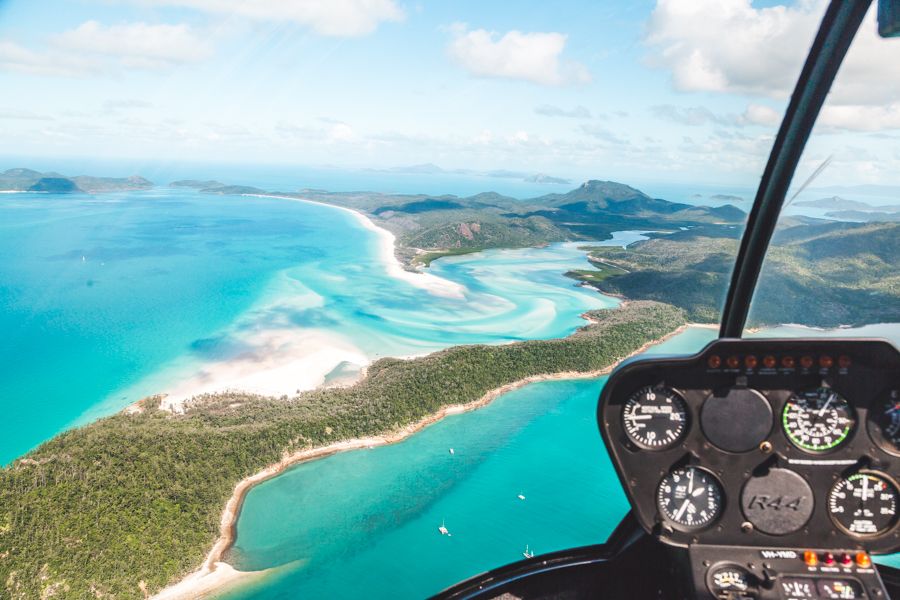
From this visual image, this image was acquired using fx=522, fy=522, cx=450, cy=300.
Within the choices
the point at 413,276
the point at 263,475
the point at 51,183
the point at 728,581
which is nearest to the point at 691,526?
the point at 728,581

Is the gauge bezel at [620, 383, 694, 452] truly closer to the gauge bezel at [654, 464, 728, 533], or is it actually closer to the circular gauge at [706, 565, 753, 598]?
the gauge bezel at [654, 464, 728, 533]

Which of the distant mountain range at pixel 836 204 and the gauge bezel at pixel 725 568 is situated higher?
the distant mountain range at pixel 836 204

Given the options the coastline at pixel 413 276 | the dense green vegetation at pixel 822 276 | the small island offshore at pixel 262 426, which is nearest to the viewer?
the dense green vegetation at pixel 822 276

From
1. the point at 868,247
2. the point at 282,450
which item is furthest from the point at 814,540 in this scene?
the point at 282,450

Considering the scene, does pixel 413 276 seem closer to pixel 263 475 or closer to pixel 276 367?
pixel 276 367

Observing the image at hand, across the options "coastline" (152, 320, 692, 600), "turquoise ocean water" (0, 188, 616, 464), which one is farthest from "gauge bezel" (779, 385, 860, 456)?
"turquoise ocean water" (0, 188, 616, 464)

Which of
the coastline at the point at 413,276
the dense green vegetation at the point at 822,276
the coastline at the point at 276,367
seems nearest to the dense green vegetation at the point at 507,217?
the coastline at the point at 413,276

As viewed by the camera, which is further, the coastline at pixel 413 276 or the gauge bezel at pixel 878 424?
the coastline at pixel 413 276

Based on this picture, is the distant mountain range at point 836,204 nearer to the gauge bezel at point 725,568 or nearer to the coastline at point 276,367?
the gauge bezel at point 725,568
